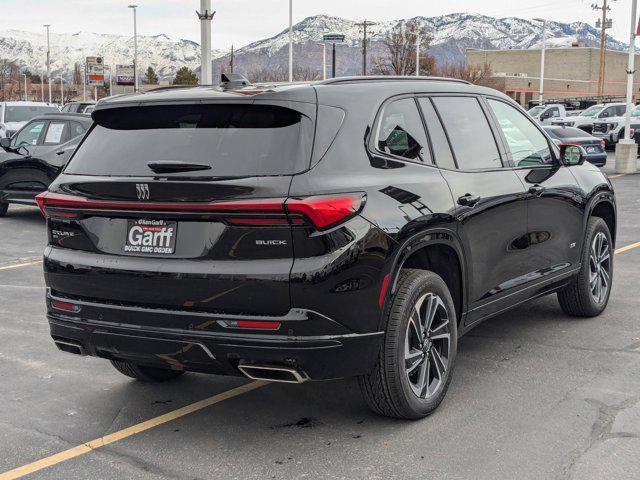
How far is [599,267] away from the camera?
727 centimetres

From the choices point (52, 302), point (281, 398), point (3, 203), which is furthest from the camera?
point (3, 203)

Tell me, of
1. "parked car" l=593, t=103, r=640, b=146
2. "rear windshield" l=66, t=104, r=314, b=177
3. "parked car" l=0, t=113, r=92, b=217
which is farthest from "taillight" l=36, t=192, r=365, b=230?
"parked car" l=593, t=103, r=640, b=146

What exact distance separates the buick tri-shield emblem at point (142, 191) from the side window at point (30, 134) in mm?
11242

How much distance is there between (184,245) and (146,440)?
1.10 meters

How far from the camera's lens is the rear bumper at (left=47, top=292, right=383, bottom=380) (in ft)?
13.7

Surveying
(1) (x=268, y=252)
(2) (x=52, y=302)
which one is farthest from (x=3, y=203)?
(1) (x=268, y=252)

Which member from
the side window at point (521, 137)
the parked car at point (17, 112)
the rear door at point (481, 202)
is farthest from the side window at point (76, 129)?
the parked car at point (17, 112)

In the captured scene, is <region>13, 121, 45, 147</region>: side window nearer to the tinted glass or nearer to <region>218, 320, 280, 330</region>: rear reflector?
<region>218, 320, 280, 330</region>: rear reflector

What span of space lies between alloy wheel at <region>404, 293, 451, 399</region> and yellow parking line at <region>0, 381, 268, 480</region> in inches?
45.7

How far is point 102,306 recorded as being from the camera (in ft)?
14.9

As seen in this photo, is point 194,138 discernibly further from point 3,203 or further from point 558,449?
point 3,203

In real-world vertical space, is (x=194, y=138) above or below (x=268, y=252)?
above

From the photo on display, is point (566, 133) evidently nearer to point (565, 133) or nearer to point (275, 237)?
point (565, 133)

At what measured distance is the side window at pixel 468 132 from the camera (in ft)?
17.8
